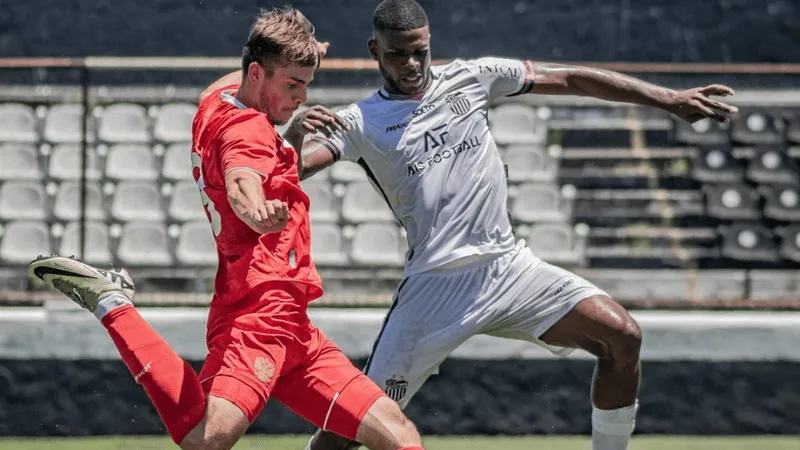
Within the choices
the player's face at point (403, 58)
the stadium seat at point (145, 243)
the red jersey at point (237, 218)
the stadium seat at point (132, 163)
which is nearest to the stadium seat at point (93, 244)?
the stadium seat at point (145, 243)

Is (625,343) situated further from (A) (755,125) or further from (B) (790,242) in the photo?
(A) (755,125)

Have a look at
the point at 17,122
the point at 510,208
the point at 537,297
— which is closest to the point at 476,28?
the point at 510,208

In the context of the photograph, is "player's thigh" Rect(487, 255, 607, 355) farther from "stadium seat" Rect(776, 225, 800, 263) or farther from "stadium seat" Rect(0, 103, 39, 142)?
"stadium seat" Rect(0, 103, 39, 142)

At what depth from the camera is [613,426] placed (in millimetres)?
4656

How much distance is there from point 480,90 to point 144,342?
1772mm

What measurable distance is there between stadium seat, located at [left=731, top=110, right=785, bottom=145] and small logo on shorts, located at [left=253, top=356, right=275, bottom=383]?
6.07 metres

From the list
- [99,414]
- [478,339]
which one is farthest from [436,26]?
[99,414]

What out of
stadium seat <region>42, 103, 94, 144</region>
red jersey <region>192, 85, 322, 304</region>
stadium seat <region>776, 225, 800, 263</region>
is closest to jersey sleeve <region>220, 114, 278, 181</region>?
red jersey <region>192, 85, 322, 304</region>

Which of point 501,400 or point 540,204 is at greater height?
point 540,204

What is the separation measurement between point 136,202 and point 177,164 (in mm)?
413

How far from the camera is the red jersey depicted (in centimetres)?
371

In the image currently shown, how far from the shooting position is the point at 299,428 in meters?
6.86

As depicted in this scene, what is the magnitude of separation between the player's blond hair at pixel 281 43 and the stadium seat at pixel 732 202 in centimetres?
550

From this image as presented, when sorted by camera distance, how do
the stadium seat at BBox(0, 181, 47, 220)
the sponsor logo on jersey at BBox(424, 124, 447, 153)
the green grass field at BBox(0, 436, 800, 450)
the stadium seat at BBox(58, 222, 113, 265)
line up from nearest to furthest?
the sponsor logo on jersey at BBox(424, 124, 447, 153) → the green grass field at BBox(0, 436, 800, 450) → the stadium seat at BBox(58, 222, 113, 265) → the stadium seat at BBox(0, 181, 47, 220)
